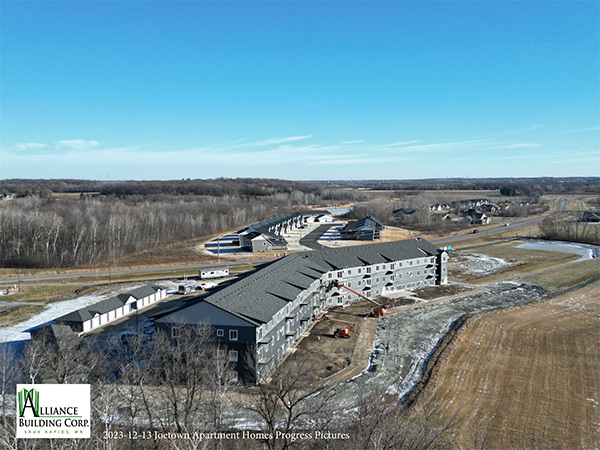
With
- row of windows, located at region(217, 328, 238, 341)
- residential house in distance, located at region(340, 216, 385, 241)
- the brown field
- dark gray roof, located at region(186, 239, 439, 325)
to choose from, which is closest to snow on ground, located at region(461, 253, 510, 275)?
dark gray roof, located at region(186, 239, 439, 325)

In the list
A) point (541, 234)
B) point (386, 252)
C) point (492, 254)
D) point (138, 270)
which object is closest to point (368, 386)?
point (386, 252)

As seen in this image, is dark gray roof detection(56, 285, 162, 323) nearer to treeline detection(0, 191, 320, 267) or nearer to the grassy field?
treeline detection(0, 191, 320, 267)

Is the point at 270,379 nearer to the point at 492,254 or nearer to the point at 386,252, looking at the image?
the point at 386,252

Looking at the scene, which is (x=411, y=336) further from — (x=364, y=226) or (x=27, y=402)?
(x=364, y=226)

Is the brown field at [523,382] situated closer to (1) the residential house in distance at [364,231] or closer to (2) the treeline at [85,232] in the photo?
(1) the residential house in distance at [364,231]

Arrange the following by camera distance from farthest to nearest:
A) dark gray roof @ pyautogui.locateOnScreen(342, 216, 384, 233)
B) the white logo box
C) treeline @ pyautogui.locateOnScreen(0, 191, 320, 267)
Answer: dark gray roof @ pyautogui.locateOnScreen(342, 216, 384, 233)
treeline @ pyautogui.locateOnScreen(0, 191, 320, 267)
the white logo box

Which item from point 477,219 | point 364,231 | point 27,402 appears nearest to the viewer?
point 27,402

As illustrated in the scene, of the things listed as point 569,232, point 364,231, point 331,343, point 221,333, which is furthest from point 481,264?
point 221,333
